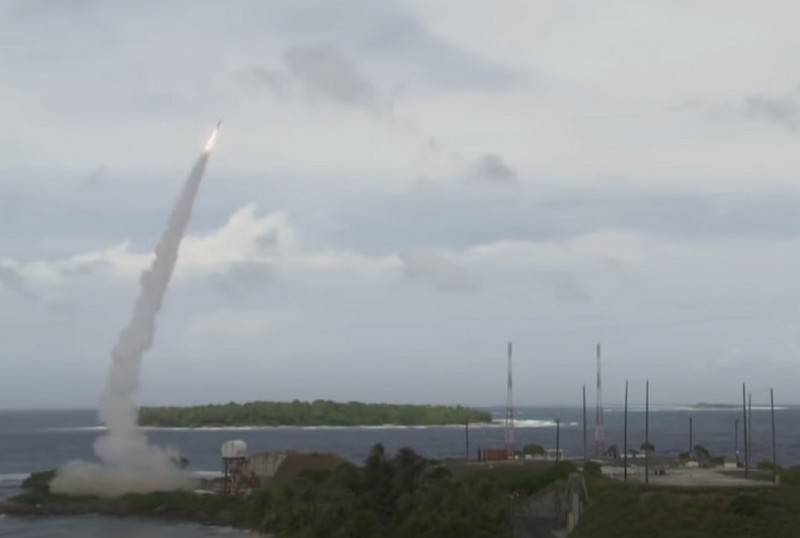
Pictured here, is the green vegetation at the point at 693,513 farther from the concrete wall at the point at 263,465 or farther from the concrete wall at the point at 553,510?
the concrete wall at the point at 263,465

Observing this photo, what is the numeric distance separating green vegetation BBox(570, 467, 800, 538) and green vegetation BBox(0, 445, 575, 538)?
12.4 ft

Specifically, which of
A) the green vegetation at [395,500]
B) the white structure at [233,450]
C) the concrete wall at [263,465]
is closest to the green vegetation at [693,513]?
the green vegetation at [395,500]

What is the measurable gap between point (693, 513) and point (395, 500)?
1194 cm

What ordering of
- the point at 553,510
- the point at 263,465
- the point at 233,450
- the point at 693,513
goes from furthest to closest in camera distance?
the point at 233,450 < the point at 263,465 < the point at 553,510 < the point at 693,513

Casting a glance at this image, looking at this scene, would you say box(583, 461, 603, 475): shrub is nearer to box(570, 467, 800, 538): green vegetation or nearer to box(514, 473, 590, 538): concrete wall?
box(514, 473, 590, 538): concrete wall

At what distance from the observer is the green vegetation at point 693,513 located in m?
43.1

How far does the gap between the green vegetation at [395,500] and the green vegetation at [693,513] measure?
378 centimetres

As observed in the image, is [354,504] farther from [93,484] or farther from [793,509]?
[93,484]

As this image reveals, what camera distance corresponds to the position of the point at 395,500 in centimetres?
4997

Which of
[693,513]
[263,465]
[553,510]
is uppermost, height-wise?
[263,465]

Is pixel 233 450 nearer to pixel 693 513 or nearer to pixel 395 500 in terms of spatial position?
pixel 395 500

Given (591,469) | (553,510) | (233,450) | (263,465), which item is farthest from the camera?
(233,450)

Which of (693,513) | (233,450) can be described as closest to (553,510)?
(693,513)

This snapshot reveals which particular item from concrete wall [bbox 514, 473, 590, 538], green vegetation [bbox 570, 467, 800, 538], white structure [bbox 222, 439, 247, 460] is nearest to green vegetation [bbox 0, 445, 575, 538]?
concrete wall [bbox 514, 473, 590, 538]
